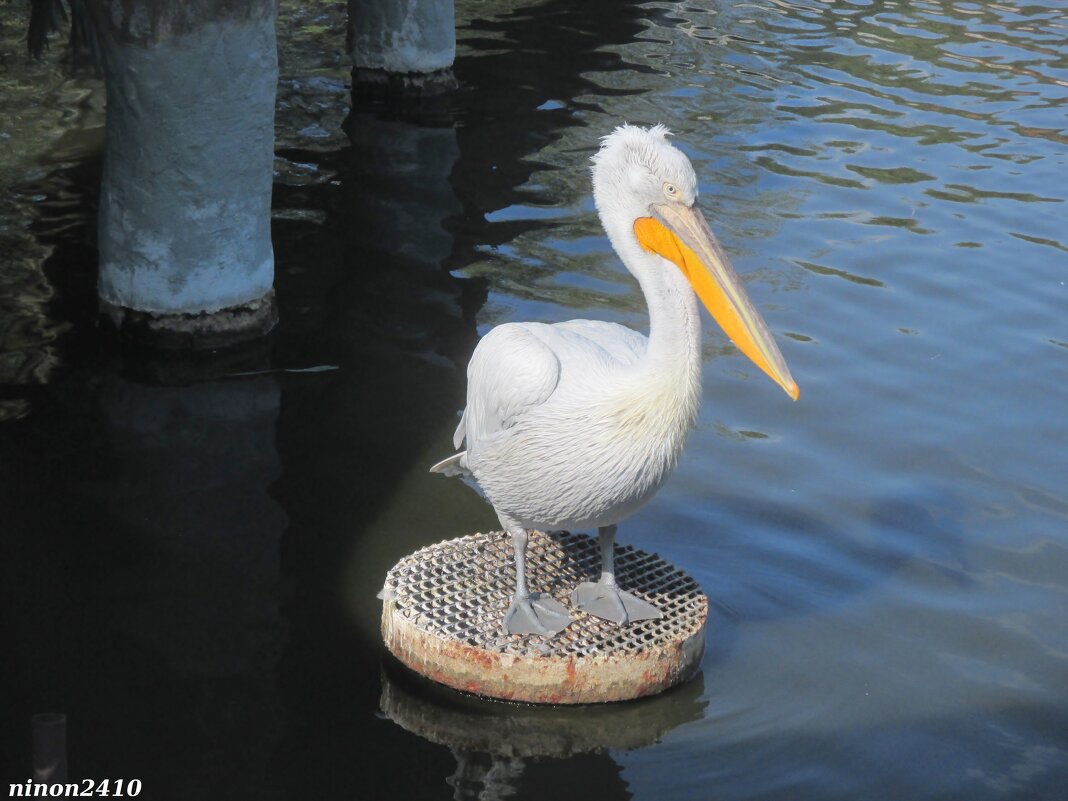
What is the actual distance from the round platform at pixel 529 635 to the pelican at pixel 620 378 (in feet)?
0.27

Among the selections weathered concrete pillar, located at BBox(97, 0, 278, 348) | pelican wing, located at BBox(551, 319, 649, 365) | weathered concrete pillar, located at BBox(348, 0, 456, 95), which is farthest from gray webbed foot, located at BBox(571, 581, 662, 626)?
weathered concrete pillar, located at BBox(348, 0, 456, 95)

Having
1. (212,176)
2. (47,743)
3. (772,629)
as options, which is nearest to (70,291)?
(212,176)

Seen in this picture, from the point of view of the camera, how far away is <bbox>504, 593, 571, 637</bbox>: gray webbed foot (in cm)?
360

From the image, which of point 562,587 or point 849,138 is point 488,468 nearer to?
point 562,587

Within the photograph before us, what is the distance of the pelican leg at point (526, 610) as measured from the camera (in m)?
3.60

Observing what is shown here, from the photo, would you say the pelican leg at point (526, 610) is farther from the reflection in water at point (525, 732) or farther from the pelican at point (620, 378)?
the reflection in water at point (525, 732)

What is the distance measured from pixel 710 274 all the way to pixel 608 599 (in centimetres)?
95

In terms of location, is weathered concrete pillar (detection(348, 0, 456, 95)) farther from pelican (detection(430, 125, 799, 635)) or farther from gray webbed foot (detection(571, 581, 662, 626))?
gray webbed foot (detection(571, 581, 662, 626))

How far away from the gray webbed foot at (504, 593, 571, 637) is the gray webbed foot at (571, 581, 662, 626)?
0.08 m

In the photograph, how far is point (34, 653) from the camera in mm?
3811

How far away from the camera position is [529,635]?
11.8 ft

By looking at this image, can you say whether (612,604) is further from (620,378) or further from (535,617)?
(620,378)

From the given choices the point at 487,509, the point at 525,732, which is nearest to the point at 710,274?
the point at 525,732

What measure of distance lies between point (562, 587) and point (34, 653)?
149 cm
